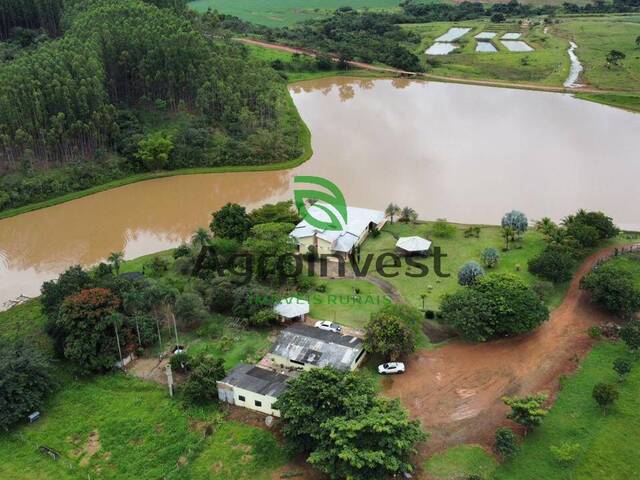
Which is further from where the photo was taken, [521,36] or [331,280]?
[521,36]

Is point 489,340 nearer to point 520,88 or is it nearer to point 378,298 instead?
point 378,298

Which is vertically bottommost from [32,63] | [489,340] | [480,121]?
[489,340]

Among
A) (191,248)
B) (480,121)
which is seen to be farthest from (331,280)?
(480,121)

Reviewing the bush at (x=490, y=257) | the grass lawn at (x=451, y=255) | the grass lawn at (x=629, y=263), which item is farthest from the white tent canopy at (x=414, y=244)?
the grass lawn at (x=629, y=263)

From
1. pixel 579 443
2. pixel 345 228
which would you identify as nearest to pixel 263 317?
pixel 345 228

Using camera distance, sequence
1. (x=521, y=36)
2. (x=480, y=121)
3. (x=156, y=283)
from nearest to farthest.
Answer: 1. (x=156, y=283)
2. (x=480, y=121)
3. (x=521, y=36)

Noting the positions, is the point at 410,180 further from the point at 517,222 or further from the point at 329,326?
the point at 329,326

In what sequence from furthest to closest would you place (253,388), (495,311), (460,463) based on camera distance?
1. (495,311)
2. (253,388)
3. (460,463)
